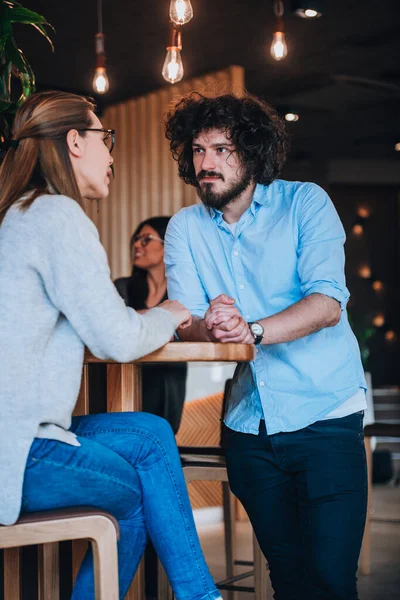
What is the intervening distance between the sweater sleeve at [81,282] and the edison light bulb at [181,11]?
77.6 inches

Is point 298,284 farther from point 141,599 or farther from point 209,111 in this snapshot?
point 141,599

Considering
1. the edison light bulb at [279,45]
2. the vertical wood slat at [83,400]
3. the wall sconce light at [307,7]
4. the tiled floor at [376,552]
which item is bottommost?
the tiled floor at [376,552]

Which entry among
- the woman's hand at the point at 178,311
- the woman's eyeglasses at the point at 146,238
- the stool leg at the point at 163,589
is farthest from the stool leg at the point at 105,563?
the woman's eyeglasses at the point at 146,238

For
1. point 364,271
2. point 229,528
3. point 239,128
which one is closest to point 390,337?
point 364,271

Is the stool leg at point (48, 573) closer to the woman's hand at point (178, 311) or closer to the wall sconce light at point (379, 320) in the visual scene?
the woman's hand at point (178, 311)

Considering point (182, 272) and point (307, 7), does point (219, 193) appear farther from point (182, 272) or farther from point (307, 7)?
point (307, 7)

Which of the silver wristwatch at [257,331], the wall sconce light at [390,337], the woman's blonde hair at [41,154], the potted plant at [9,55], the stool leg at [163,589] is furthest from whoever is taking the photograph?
the wall sconce light at [390,337]

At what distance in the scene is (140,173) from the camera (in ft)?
21.7

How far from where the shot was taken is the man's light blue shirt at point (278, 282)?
2012 mm

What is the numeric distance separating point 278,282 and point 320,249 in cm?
14

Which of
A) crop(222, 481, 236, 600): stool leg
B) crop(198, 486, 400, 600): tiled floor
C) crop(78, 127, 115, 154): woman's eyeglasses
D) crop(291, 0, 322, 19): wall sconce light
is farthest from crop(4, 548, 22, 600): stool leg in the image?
crop(291, 0, 322, 19): wall sconce light

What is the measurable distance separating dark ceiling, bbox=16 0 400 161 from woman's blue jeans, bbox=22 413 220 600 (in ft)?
9.36

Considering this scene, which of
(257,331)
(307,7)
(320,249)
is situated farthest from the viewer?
(307,7)

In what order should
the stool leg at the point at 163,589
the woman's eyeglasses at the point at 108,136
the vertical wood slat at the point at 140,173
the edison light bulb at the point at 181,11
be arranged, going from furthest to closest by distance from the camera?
the vertical wood slat at the point at 140,173, the edison light bulb at the point at 181,11, the stool leg at the point at 163,589, the woman's eyeglasses at the point at 108,136
